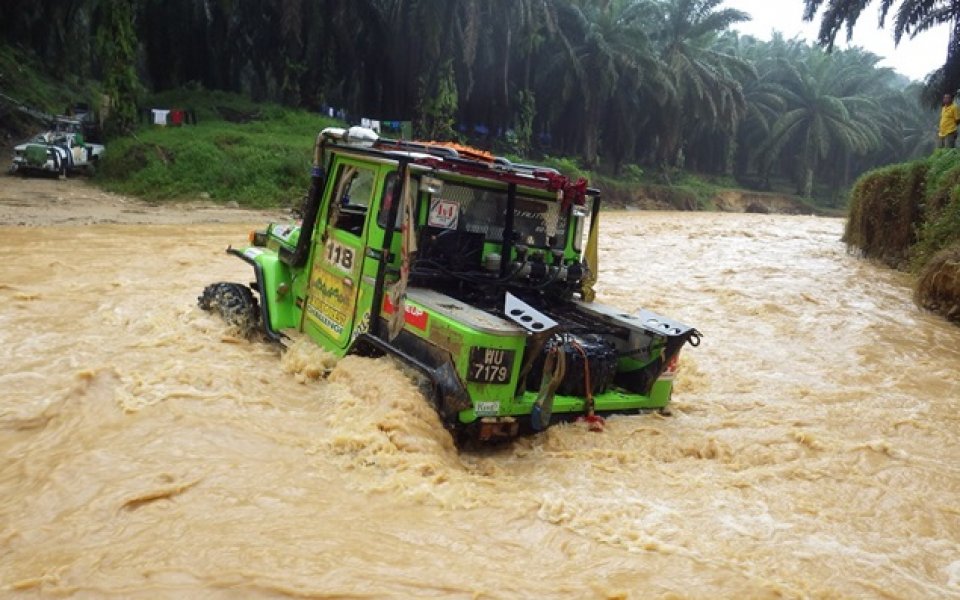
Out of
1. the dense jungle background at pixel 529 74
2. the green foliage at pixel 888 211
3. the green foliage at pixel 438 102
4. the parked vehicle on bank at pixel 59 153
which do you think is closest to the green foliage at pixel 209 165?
the parked vehicle on bank at pixel 59 153

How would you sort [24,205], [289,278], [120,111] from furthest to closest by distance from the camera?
[120,111] → [24,205] → [289,278]

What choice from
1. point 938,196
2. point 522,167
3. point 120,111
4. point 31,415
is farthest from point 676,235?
point 31,415

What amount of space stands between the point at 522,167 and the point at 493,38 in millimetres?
25738

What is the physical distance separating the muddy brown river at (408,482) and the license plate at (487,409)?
0.91ft

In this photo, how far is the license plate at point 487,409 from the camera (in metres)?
4.84

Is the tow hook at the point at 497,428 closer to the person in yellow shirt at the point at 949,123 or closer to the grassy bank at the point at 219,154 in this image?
the person in yellow shirt at the point at 949,123

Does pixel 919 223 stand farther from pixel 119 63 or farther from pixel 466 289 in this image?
pixel 119 63

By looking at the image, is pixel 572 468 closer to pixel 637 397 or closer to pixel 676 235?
pixel 637 397

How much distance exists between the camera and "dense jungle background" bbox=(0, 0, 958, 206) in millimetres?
27172

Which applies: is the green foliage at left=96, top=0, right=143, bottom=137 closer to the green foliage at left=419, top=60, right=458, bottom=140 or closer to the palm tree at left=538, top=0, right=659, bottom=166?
the green foliage at left=419, top=60, right=458, bottom=140

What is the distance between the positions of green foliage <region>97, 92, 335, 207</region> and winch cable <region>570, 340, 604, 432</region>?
17041 millimetres

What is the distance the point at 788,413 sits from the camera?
7.02 m

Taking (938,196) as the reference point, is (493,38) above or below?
above

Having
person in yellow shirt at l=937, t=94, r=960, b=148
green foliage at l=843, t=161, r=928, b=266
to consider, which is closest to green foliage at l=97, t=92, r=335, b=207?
green foliage at l=843, t=161, r=928, b=266
